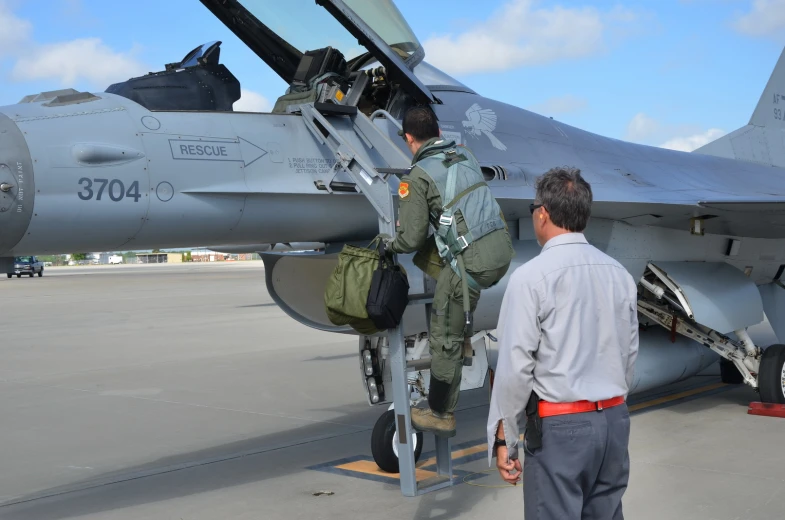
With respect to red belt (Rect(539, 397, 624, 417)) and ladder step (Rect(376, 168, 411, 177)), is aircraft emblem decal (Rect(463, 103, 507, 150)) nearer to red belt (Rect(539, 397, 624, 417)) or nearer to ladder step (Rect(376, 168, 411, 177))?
ladder step (Rect(376, 168, 411, 177))

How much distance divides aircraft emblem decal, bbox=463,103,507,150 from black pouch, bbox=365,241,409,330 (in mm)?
2351

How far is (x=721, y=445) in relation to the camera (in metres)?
6.11

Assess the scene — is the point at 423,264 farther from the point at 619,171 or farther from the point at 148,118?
the point at 619,171

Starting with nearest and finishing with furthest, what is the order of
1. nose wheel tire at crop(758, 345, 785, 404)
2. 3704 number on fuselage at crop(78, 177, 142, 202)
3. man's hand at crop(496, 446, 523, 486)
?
man's hand at crop(496, 446, 523, 486)
3704 number on fuselage at crop(78, 177, 142, 202)
nose wheel tire at crop(758, 345, 785, 404)

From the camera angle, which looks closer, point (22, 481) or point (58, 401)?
point (22, 481)

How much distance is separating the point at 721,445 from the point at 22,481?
205 inches

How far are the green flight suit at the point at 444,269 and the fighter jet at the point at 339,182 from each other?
0.43 meters

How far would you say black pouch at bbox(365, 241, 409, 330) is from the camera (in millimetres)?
4203

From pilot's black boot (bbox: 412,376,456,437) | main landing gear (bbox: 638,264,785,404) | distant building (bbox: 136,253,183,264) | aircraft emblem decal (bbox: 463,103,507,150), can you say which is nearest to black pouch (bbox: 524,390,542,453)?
pilot's black boot (bbox: 412,376,456,437)

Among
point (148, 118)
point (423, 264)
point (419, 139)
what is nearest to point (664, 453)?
point (423, 264)

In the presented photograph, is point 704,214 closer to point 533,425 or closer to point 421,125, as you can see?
point 421,125

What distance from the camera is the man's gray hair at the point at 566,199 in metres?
2.64

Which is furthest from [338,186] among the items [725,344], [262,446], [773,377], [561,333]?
[773,377]

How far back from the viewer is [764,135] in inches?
422
